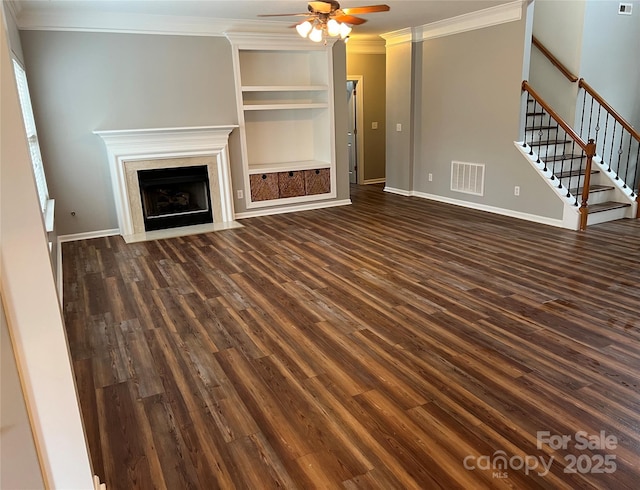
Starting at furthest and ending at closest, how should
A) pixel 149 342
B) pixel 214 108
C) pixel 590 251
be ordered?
pixel 214 108, pixel 590 251, pixel 149 342

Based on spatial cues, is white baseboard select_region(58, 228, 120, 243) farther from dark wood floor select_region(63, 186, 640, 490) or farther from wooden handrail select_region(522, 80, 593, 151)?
wooden handrail select_region(522, 80, 593, 151)

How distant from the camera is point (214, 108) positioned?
21.0 ft

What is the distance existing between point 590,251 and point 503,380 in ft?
9.79

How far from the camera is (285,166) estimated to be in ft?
23.4

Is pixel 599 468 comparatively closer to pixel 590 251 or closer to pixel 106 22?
pixel 590 251

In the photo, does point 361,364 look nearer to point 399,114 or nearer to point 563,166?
point 563,166

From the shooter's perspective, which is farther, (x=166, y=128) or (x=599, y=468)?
(x=166, y=128)

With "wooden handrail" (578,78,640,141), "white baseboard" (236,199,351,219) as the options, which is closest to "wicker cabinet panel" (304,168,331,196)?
"white baseboard" (236,199,351,219)

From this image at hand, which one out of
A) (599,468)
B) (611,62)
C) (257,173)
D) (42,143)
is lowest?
(599,468)

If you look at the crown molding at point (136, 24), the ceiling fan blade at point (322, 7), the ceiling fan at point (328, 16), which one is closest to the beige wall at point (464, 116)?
the crown molding at point (136, 24)

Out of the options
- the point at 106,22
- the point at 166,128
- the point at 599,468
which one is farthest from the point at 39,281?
the point at 106,22

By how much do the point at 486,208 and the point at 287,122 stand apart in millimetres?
3389

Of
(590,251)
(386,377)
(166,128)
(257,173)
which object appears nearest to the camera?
(386,377)

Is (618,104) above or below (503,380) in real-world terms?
above
